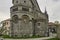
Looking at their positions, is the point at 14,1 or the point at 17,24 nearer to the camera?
the point at 17,24

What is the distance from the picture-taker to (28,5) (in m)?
60.8

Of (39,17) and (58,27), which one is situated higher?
(39,17)

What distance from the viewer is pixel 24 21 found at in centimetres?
5853

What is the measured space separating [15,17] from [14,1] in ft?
20.9

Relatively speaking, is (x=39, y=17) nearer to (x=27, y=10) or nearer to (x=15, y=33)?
(x=27, y=10)

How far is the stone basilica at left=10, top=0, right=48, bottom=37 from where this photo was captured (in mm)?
57562

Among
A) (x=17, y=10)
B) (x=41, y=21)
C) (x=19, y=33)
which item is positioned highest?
(x=17, y=10)

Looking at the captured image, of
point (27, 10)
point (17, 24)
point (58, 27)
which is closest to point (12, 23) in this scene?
Result: point (17, 24)

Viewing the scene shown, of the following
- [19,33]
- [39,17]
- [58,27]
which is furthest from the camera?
[39,17]

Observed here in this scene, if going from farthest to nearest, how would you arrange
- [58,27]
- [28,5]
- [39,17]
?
[39,17] < [28,5] < [58,27]

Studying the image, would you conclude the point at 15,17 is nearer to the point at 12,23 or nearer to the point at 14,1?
the point at 12,23

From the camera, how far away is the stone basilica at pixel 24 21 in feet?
189

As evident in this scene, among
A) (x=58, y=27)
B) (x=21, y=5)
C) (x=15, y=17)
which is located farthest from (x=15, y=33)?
(x=58, y=27)

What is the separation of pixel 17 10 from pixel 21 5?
7.22 feet
